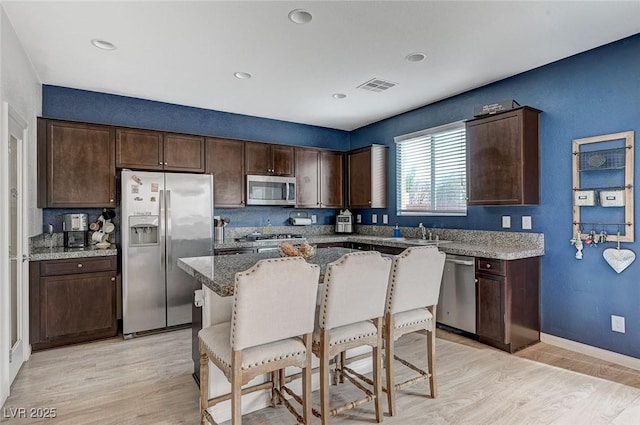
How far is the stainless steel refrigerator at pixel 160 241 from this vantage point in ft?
12.1

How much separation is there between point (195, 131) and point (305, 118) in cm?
161

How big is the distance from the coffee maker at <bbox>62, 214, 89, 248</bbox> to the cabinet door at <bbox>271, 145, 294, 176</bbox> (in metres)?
2.34

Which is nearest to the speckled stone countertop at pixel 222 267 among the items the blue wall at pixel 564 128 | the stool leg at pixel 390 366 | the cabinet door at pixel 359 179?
the stool leg at pixel 390 366

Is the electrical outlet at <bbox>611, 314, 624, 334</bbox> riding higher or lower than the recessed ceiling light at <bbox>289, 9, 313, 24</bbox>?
lower

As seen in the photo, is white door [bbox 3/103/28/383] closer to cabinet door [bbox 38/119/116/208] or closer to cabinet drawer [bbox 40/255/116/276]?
cabinet drawer [bbox 40/255/116/276]

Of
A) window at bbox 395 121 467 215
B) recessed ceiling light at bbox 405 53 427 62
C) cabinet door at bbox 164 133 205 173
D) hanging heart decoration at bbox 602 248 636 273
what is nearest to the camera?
hanging heart decoration at bbox 602 248 636 273

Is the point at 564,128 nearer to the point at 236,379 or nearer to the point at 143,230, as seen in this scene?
the point at 236,379

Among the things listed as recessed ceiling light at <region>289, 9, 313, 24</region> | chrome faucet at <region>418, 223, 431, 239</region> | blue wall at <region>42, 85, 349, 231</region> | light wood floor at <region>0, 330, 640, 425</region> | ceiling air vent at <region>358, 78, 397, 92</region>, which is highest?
recessed ceiling light at <region>289, 9, 313, 24</region>

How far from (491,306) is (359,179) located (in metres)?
2.74

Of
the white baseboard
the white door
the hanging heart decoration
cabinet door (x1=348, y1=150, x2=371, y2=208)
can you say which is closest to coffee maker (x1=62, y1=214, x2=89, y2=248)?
the white door

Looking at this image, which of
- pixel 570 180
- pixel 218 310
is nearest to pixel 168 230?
pixel 218 310

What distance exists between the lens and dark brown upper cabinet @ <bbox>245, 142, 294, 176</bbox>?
474cm

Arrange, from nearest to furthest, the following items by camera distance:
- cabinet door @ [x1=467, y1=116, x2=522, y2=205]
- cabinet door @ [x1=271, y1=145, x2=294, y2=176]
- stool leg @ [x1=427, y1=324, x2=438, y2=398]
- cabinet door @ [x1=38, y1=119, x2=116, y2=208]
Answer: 1. stool leg @ [x1=427, y1=324, x2=438, y2=398]
2. cabinet door @ [x1=467, y1=116, x2=522, y2=205]
3. cabinet door @ [x1=38, y1=119, x2=116, y2=208]
4. cabinet door @ [x1=271, y1=145, x2=294, y2=176]

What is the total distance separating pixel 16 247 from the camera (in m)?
2.83
